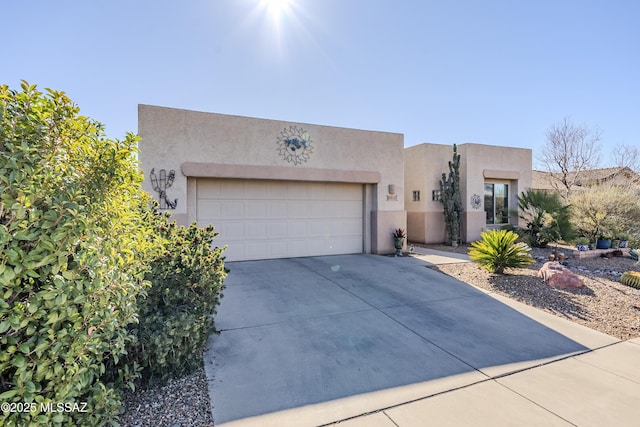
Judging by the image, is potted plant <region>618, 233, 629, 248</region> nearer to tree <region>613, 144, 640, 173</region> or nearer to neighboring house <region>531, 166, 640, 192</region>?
neighboring house <region>531, 166, 640, 192</region>

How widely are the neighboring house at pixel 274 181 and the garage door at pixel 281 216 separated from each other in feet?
0.09

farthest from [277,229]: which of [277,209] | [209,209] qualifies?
[209,209]

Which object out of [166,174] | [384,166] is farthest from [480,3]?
[166,174]

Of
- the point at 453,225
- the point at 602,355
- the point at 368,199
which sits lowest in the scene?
the point at 602,355

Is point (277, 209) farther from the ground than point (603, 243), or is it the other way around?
point (277, 209)

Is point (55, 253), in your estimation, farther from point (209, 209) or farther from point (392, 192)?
point (392, 192)

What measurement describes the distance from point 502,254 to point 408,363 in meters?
4.91

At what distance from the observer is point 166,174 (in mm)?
7902

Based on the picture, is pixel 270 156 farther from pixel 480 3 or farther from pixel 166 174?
pixel 480 3

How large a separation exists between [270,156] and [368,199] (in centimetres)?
361

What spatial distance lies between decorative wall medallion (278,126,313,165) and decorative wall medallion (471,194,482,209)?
25.2 ft

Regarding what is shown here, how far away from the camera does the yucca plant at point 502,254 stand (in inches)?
278

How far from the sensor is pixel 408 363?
3.53 m

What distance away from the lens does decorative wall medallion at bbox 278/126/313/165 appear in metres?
9.05
